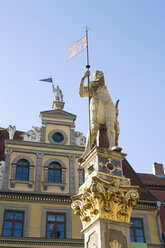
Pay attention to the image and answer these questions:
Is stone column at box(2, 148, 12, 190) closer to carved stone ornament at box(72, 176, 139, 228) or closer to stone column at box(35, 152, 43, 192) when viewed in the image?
stone column at box(35, 152, 43, 192)

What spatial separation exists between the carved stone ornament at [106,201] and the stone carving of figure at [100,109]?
1.45m

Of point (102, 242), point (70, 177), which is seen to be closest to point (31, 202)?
point (70, 177)

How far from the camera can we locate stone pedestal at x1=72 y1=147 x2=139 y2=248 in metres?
7.77

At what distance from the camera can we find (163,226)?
1800 centimetres

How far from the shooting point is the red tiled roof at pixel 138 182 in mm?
18608

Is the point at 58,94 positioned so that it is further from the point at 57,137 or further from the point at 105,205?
the point at 105,205

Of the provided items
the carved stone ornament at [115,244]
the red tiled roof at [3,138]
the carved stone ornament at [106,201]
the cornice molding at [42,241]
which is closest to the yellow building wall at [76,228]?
the cornice molding at [42,241]

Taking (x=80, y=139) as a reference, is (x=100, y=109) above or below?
below

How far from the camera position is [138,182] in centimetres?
1980

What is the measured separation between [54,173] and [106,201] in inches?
398

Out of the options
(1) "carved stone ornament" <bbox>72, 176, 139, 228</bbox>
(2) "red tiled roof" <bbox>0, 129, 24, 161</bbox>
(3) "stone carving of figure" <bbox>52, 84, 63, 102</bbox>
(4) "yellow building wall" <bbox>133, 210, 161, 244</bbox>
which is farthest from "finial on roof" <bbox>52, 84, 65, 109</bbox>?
(1) "carved stone ornament" <bbox>72, 176, 139, 228</bbox>

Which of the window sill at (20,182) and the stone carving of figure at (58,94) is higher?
the stone carving of figure at (58,94)

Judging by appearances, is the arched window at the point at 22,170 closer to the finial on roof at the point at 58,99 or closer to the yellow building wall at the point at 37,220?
the yellow building wall at the point at 37,220

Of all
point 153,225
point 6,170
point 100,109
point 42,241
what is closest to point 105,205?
point 100,109
